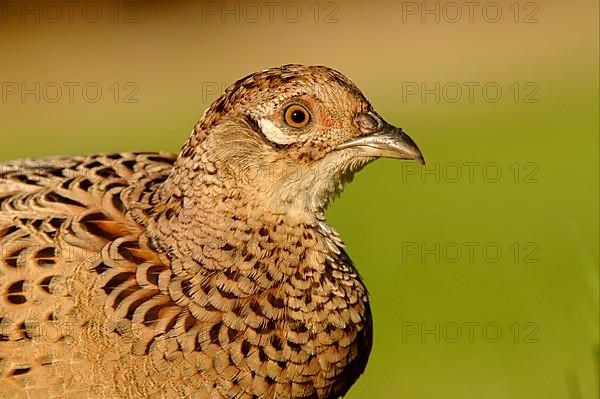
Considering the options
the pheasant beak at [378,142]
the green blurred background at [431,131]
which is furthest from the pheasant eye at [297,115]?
the green blurred background at [431,131]

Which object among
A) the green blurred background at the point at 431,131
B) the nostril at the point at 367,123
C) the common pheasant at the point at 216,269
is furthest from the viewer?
the green blurred background at the point at 431,131

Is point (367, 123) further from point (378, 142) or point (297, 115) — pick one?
point (297, 115)

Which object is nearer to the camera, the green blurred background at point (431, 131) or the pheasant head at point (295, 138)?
the pheasant head at point (295, 138)

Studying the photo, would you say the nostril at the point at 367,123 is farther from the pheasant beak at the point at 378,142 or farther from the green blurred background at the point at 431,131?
the green blurred background at the point at 431,131

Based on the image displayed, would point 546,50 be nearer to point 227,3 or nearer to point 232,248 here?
point 227,3

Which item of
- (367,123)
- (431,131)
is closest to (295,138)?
(367,123)

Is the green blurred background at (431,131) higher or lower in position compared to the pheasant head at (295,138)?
lower

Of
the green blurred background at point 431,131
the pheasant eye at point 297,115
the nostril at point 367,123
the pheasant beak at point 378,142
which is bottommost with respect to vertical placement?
the green blurred background at point 431,131

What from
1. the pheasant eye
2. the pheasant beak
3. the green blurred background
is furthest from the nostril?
the green blurred background
